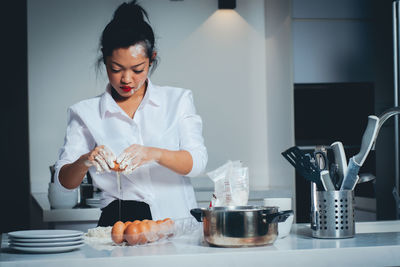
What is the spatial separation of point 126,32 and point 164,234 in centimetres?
86

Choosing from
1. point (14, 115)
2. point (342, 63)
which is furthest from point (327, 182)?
point (14, 115)

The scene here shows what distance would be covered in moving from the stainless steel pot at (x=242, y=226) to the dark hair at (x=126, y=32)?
86 centimetres

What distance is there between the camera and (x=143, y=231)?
1387mm

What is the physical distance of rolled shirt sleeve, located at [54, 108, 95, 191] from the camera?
1930mm

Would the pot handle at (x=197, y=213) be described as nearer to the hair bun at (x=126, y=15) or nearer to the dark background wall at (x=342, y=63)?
the hair bun at (x=126, y=15)

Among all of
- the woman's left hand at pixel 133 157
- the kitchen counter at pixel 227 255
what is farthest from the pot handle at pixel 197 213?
the woman's left hand at pixel 133 157

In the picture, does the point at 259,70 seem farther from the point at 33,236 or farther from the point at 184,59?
the point at 33,236

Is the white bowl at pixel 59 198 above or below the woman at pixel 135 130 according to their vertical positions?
below

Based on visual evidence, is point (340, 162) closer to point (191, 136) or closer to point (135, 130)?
Result: point (191, 136)

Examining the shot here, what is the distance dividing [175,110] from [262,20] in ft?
6.72

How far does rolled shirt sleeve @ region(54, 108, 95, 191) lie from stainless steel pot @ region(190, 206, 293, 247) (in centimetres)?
76

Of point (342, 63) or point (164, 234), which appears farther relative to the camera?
point (342, 63)

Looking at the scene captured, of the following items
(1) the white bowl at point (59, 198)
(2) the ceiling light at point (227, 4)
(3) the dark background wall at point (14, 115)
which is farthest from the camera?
(2) the ceiling light at point (227, 4)

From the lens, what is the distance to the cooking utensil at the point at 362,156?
58.2 inches
